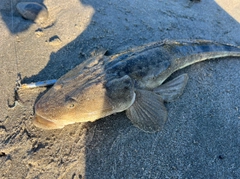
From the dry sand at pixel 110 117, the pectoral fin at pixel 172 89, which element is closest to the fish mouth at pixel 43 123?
the dry sand at pixel 110 117

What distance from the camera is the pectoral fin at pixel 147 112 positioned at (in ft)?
8.90

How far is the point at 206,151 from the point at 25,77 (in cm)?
252

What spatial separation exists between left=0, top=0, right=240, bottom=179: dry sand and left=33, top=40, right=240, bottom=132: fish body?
0.56ft

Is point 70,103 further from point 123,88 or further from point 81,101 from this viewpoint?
point 123,88

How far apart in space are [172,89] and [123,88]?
0.78 meters

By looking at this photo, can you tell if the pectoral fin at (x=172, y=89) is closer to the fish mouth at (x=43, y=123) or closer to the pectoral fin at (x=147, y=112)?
the pectoral fin at (x=147, y=112)

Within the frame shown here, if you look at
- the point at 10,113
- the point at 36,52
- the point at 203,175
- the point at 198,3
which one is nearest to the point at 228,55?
the point at 198,3

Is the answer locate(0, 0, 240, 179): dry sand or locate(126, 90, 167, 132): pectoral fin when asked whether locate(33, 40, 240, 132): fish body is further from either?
locate(0, 0, 240, 179): dry sand

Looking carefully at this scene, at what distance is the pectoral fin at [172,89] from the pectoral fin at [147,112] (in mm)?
132

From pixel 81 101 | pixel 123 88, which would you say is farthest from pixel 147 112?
pixel 81 101

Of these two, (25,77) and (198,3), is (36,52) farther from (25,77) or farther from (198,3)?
(198,3)

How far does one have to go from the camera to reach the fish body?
8.03ft

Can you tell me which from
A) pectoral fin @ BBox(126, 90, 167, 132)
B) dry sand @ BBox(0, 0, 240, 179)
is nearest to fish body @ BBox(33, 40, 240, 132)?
pectoral fin @ BBox(126, 90, 167, 132)

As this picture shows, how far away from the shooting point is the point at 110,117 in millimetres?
2791
